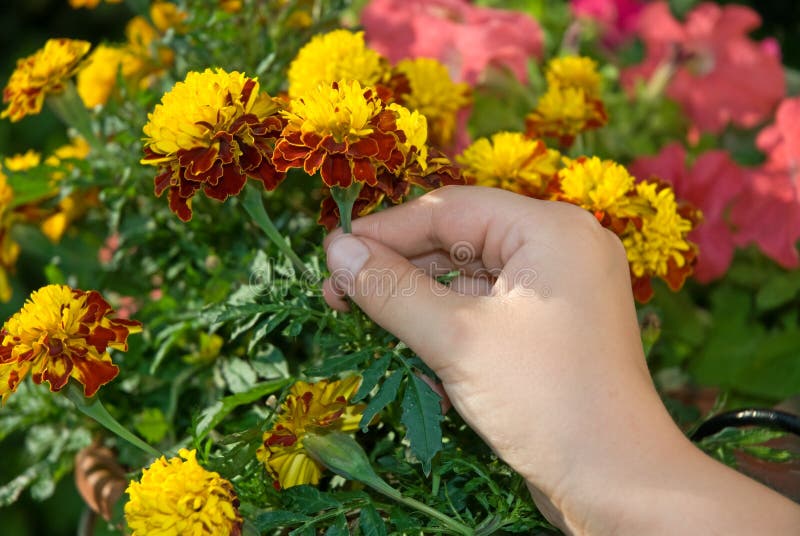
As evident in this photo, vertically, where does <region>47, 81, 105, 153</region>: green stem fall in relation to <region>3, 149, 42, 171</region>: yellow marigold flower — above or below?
above

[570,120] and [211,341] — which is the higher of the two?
[570,120]

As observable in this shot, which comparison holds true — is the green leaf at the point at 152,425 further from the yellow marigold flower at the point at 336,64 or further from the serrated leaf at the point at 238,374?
the yellow marigold flower at the point at 336,64

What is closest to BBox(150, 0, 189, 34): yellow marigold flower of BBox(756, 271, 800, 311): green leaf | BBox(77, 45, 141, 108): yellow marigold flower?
BBox(77, 45, 141, 108): yellow marigold flower

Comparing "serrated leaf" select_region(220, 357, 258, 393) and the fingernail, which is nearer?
the fingernail

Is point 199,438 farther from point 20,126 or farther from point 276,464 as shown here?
point 20,126

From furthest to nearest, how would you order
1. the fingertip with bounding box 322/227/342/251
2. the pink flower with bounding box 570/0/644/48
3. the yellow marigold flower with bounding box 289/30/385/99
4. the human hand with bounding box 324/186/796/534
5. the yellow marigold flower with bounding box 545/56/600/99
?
the pink flower with bounding box 570/0/644/48, the yellow marigold flower with bounding box 545/56/600/99, the yellow marigold flower with bounding box 289/30/385/99, the fingertip with bounding box 322/227/342/251, the human hand with bounding box 324/186/796/534

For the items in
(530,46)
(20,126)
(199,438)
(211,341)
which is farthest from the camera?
(20,126)

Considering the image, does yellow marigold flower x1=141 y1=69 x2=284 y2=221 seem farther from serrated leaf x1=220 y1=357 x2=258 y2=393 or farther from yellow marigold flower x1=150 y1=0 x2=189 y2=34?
yellow marigold flower x1=150 y1=0 x2=189 y2=34

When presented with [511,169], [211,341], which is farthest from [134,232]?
[511,169]
